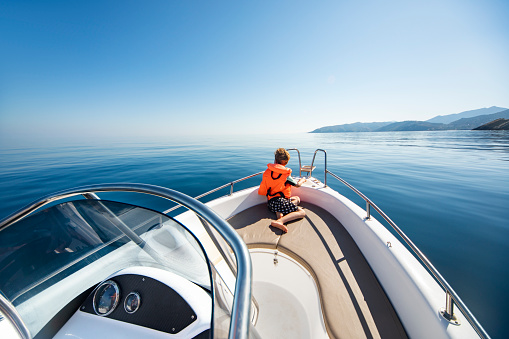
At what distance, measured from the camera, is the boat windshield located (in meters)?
0.92

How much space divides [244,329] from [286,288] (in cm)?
158

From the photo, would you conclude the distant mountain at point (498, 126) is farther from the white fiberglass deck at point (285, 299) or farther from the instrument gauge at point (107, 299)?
the instrument gauge at point (107, 299)

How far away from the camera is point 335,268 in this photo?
1.86m

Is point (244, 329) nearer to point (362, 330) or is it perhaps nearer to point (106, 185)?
point (106, 185)

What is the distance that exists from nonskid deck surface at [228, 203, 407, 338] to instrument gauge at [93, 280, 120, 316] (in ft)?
4.90

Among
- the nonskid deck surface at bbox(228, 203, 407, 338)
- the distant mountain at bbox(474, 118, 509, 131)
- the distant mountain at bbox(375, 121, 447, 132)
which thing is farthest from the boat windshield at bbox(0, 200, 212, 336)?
the distant mountain at bbox(375, 121, 447, 132)

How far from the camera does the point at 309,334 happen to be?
1323 millimetres

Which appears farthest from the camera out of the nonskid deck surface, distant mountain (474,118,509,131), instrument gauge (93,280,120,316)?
distant mountain (474,118,509,131)

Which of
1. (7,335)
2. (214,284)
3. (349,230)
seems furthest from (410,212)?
(7,335)

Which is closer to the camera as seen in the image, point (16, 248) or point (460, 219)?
point (16, 248)

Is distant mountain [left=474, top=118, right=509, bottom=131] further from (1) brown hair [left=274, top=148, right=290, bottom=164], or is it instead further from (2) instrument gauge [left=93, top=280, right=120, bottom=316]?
(2) instrument gauge [left=93, top=280, right=120, bottom=316]

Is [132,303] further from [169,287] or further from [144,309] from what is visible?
[169,287]

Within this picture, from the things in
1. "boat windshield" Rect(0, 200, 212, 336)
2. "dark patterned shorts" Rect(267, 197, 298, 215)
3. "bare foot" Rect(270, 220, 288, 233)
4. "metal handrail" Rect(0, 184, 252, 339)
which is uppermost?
"metal handrail" Rect(0, 184, 252, 339)

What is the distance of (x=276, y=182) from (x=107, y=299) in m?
2.28
